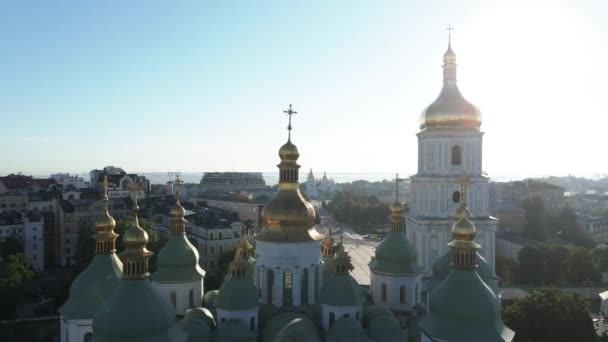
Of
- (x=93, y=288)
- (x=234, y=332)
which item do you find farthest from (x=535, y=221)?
(x=93, y=288)

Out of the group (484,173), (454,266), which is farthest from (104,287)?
(484,173)

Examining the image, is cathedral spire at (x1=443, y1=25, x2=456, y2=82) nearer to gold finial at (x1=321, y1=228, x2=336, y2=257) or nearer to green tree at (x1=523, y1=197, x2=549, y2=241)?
gold finial at (x1=321, y1=228, x2=336, y2=257)

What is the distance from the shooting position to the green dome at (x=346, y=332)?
16750 millimetres

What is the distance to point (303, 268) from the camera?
19094 millimetres

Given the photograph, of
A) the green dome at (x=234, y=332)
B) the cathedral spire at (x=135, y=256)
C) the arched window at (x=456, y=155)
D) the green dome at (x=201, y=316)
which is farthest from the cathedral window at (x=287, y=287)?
the arched window at (x=456, y=155)

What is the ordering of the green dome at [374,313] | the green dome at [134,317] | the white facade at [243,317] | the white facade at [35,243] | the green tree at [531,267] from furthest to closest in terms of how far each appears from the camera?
1. the white facade at [35,243]
2. the green tree at [531,267]
3. the green dome at [374,313]
4. the white facade at [243,317]
5. the green dome at [134,317]

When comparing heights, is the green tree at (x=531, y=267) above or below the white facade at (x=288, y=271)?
below

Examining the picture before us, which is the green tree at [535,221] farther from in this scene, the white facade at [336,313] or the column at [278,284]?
the column at [278,284]

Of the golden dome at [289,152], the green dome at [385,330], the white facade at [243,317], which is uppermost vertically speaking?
the golden dome at [289,152]

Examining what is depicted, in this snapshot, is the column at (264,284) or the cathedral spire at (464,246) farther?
the column at (264,284)

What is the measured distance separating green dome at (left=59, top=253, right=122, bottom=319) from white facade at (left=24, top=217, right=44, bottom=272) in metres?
37.6

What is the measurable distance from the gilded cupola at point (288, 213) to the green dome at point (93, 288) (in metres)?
6.27

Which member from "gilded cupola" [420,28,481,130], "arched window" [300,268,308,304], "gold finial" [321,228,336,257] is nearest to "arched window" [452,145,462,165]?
"gilded cupola" [420,28,481,130]

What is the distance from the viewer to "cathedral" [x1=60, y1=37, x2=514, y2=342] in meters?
14.5
